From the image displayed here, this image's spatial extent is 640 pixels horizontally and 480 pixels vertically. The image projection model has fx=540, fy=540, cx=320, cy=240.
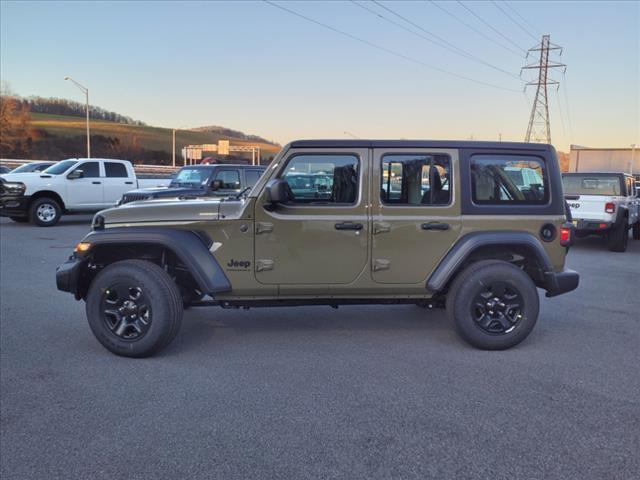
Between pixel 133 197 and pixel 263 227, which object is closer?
pixel 263 227

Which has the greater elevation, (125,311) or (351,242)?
(351,242)

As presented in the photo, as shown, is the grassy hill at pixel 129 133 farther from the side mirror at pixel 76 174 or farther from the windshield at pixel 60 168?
the side mirror at pixel 76 174

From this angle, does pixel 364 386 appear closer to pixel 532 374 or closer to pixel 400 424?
pixel 400 424

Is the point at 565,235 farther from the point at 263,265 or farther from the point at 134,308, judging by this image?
the point at 134,308

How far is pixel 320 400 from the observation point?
12.8ft

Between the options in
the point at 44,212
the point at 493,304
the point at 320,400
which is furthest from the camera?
the point at 44,212

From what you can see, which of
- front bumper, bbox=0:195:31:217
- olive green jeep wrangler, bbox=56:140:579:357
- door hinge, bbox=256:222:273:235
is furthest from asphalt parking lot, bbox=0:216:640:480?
front bumper, bbox=0:195:31:217

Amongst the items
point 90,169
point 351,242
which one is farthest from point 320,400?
point 90,169

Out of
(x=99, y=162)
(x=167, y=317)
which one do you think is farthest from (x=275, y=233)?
(x=99, y=162)

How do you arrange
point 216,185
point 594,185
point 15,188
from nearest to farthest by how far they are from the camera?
point 594,185 → point 216,185 → point 15,188

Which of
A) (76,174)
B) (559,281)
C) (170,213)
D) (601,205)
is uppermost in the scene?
(76,174)

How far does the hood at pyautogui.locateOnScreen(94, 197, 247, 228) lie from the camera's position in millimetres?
4777

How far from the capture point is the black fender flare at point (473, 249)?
16.0 ft

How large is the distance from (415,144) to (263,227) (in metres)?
1.61
